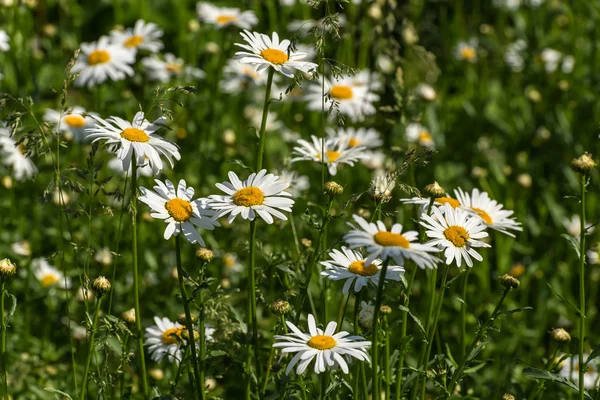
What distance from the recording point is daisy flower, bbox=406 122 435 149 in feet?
15.0

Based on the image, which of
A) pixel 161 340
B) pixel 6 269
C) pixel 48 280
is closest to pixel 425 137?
pixel 48 280

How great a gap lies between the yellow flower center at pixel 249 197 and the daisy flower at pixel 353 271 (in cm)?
24

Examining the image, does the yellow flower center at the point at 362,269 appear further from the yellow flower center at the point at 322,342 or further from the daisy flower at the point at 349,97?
the daisy flower at the point at 349,97

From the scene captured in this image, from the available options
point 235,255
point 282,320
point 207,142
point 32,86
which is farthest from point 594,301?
point 32,86

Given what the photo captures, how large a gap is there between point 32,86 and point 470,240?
3361 millimetres

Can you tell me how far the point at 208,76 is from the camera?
5012 millimetres

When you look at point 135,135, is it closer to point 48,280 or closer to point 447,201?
point 447,201

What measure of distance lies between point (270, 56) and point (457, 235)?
733 millimetres

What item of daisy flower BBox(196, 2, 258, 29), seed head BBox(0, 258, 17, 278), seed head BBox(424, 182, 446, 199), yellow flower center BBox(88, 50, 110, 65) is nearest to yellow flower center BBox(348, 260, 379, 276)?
seed head BBox(424, 182, 446, 199)

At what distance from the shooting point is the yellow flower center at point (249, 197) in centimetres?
217

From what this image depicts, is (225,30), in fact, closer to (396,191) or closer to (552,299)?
(396,191)

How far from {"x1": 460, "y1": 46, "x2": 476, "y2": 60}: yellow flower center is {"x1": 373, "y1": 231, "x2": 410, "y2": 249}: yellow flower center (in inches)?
157

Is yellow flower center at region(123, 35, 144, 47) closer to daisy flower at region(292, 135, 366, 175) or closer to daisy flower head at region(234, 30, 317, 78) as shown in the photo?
daisy flower at region(292, 135, 366, 175)

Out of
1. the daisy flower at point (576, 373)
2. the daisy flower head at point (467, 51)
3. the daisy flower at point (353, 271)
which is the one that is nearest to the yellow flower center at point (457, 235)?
the daisy flower at point (353, 271)
